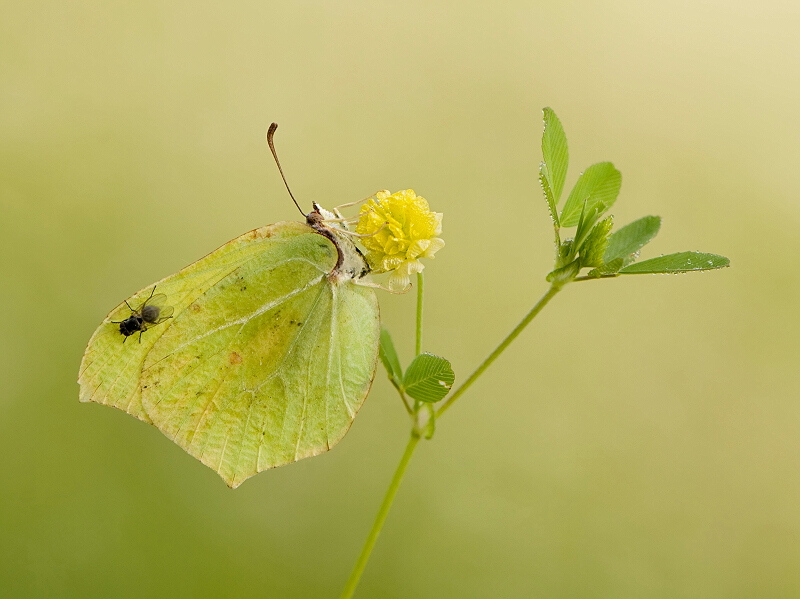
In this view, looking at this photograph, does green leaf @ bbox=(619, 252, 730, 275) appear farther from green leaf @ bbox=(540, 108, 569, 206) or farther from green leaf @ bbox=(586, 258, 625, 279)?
green leaf @ bbox=(540, 108, 569, 206)

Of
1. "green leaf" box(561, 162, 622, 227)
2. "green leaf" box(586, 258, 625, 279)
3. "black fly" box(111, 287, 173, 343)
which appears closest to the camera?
"green leaf" box(586, 258, 625, 279)

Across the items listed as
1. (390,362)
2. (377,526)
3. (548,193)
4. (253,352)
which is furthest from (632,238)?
(253,352)

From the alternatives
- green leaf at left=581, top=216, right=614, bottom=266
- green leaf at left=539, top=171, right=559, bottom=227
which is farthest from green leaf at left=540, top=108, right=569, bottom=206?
green leaf at left=581, top=216, right=614, bottom=266

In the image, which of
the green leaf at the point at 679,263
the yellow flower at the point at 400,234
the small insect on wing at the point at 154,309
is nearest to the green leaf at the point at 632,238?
the green leaf at the point at 679,263

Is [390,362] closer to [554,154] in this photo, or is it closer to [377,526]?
[377,526]

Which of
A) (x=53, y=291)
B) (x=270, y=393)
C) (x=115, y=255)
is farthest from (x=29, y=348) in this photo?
(x=270, y=393)

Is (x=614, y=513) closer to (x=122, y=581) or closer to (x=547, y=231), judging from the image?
(x=547, y=231)
